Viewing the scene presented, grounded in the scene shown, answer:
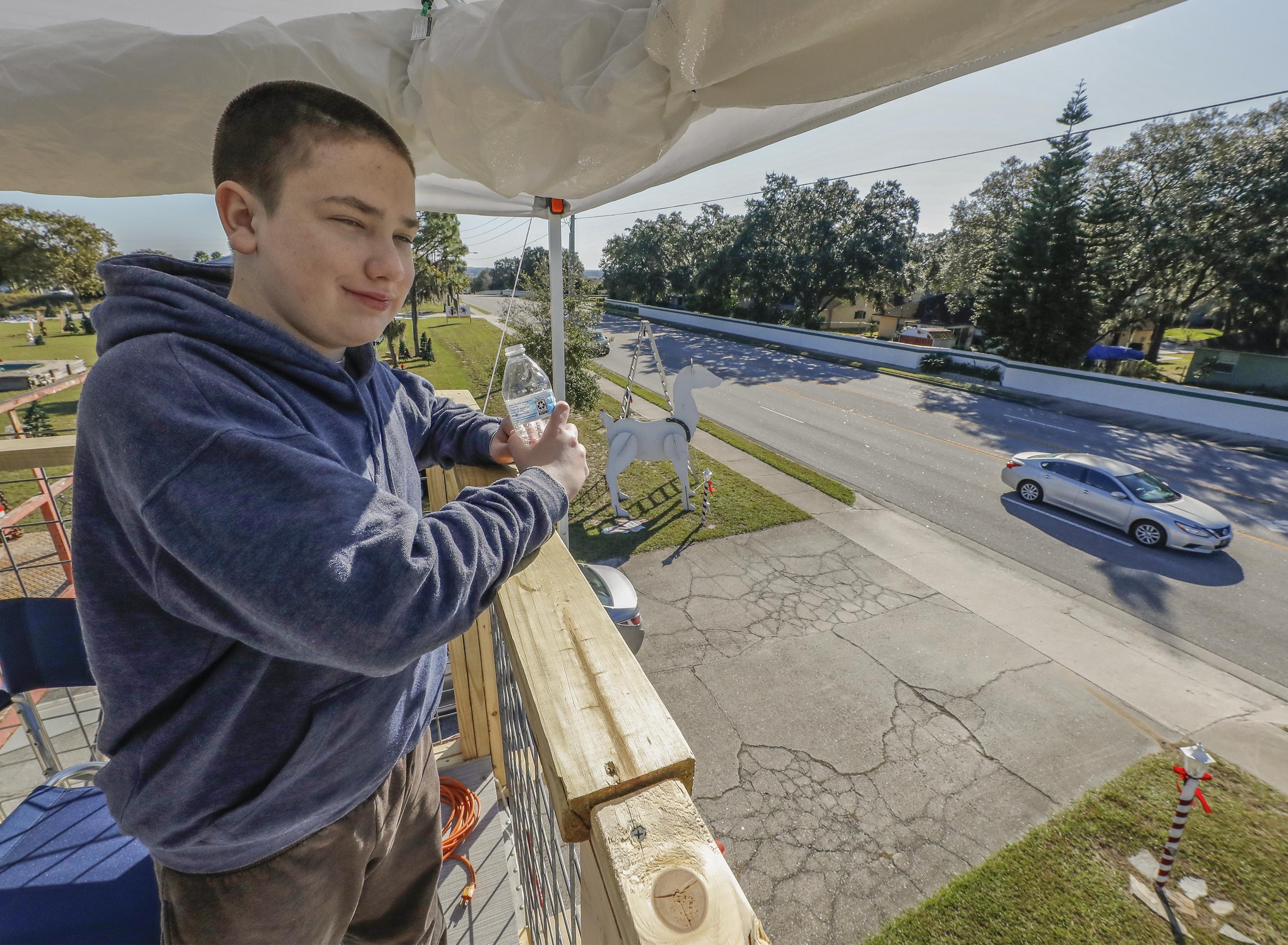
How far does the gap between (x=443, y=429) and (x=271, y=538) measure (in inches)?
46.0

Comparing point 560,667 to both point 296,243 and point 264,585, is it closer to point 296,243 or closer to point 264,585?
point 264,585

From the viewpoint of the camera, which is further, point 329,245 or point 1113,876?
point 1113,876

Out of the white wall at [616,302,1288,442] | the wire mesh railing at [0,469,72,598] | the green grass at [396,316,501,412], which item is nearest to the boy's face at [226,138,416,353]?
the wire mesh railing at [0,469,72,598]

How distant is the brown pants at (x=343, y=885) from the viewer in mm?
1126

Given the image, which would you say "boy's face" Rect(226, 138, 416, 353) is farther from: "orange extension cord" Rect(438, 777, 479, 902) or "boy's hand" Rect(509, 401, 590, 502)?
"orange extension cord" Rect(438, 777, 479, 902)

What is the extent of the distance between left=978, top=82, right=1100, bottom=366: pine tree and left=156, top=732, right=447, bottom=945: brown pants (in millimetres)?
29337

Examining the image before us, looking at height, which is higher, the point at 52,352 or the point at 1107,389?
the point at 52,352

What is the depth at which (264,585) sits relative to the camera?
75 centimetres

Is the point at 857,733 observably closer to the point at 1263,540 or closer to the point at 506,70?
the point at 506,70

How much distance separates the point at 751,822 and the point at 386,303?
16.8ft

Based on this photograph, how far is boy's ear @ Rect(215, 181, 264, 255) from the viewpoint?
1031 millimetres

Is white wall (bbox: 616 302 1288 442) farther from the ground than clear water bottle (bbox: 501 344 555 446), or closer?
closer

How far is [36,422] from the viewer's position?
13.2 meters

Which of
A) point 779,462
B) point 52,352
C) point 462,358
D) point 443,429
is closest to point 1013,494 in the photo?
point 779,462
